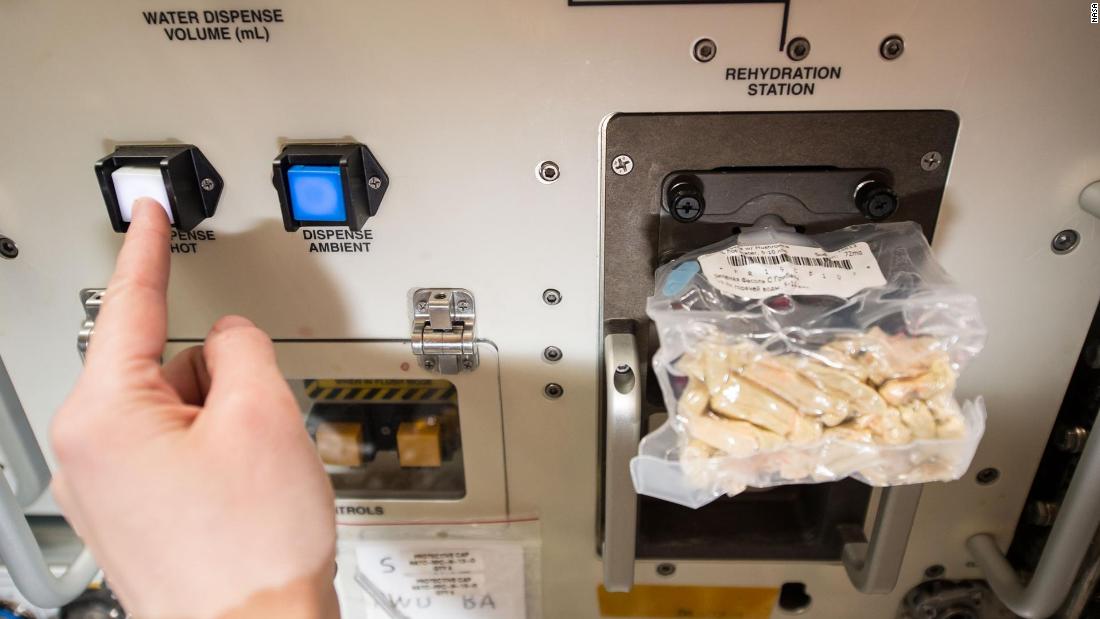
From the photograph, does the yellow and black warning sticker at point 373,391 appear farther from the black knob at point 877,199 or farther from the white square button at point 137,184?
the black knob at point 877,199

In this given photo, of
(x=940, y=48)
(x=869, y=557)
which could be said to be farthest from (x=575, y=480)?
(x=940, y=48)

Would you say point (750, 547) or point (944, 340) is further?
point (750, 547)

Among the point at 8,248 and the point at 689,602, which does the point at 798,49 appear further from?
the point at 8,248

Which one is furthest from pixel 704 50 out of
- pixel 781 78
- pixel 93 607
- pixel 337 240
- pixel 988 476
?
pixel 93 607

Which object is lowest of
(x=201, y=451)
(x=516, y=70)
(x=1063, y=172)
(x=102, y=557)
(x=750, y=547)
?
(x=750, y=547)

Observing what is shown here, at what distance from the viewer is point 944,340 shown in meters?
0.64

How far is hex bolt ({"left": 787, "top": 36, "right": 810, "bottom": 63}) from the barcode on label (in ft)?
0.63

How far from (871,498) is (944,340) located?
385 millimetres

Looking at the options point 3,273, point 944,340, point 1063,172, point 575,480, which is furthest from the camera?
point 575,480

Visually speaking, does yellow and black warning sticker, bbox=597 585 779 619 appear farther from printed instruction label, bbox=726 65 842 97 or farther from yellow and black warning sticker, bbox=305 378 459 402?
printed instruction label, bbox=726 65 842 97

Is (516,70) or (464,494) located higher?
(516,70)

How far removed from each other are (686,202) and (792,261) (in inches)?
4.6

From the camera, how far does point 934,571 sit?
101cm

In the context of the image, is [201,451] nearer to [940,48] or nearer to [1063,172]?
[940,48]
